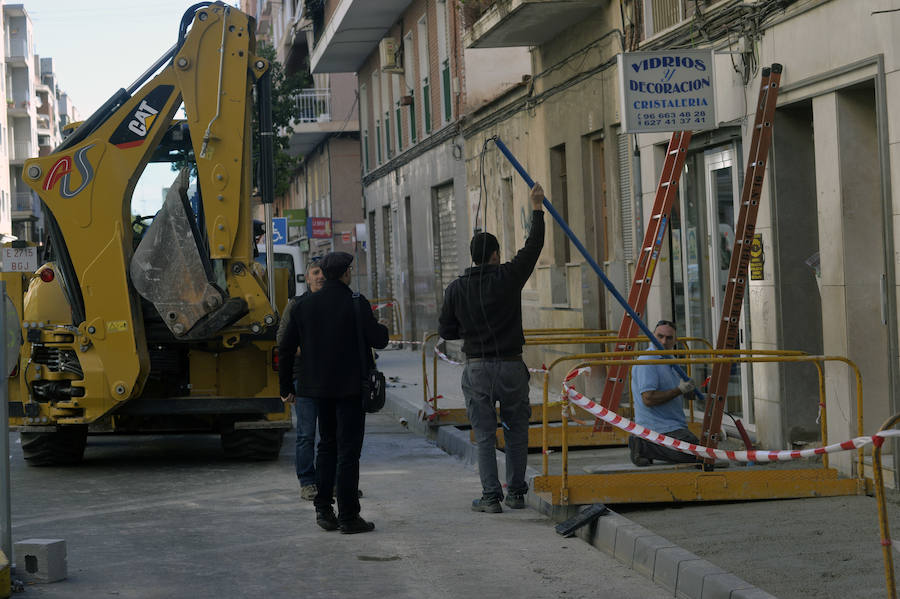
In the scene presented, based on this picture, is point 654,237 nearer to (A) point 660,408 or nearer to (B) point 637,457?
(A) point 660,408

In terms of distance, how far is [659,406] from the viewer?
9.95 meters

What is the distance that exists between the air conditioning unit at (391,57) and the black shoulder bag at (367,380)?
72.4 ft

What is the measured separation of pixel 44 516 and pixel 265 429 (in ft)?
9.55

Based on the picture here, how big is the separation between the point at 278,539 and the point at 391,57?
2294 centimetres

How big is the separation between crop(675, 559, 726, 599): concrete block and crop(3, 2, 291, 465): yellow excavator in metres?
5.74

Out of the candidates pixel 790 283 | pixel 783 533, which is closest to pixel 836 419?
pixel 790 283

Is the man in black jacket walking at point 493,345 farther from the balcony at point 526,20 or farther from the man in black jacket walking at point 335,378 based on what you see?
the balcony at point 526,20

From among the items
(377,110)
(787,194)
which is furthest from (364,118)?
(787,194)

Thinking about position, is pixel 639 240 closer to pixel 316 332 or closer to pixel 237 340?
pixel 237 340

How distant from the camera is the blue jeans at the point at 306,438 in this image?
378 inches

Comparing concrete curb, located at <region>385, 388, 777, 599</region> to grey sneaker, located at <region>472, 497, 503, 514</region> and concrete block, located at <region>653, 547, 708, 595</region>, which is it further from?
grey sneaker, located at <region>472, 497, 503, 514</region>

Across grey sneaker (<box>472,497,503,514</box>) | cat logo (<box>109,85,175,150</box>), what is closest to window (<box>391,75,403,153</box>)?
cat logo (<box>109,85,175,150</box>)

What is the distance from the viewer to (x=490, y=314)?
30.2 ft

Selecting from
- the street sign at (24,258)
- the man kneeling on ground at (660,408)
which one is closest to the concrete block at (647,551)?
the man kneeling on ground at (660,408)
